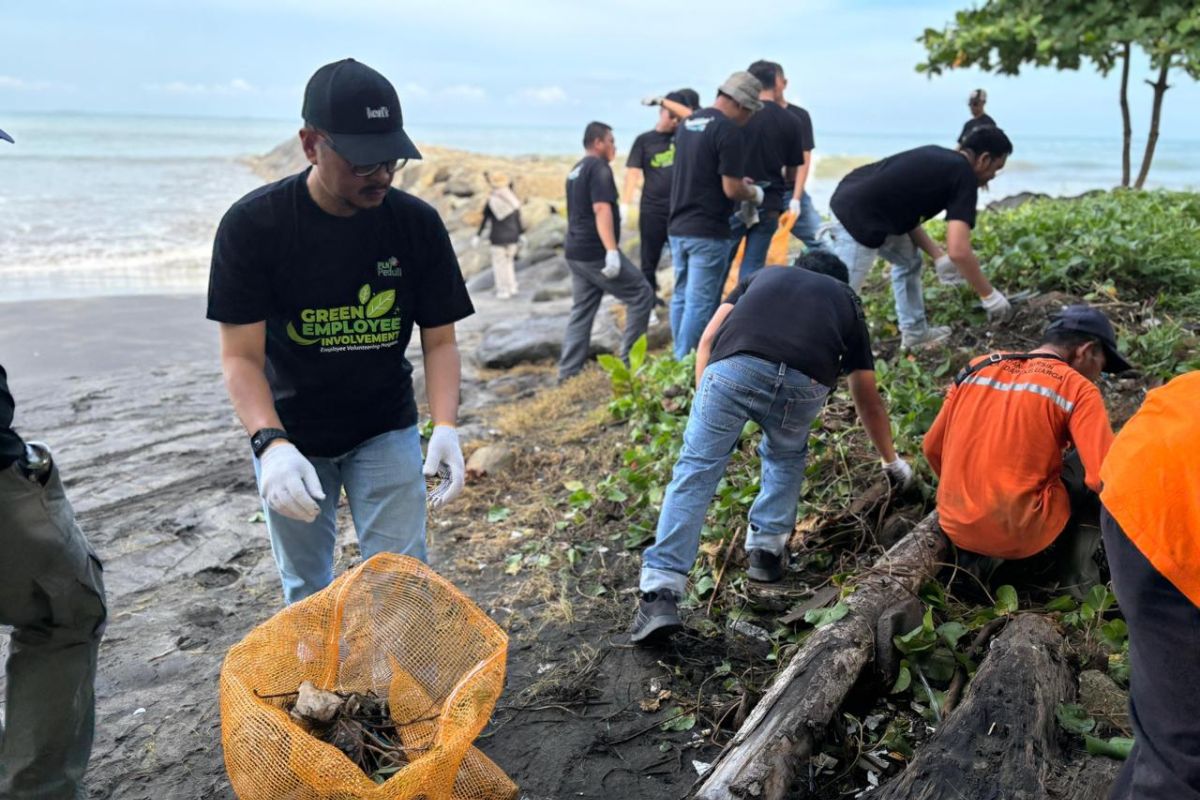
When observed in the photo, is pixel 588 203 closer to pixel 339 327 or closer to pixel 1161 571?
pixel 339 327

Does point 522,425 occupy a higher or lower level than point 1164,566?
lower

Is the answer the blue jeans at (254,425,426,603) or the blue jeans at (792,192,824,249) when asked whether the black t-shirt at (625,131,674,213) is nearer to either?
the blue jeans at (792,192,824,249)

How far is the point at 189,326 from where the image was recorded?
1158 cm

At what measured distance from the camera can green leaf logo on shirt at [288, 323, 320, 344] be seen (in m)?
2.96

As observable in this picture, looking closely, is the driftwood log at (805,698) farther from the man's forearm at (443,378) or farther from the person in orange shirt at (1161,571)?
the man's forearm at (443,378)

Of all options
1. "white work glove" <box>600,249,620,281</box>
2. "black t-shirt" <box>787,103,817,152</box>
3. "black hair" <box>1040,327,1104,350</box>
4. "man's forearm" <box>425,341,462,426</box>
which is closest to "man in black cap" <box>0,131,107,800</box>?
"man's forearm" <box>425,341,462,426</box>

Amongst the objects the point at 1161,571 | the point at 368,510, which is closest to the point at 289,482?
the point at 368,510

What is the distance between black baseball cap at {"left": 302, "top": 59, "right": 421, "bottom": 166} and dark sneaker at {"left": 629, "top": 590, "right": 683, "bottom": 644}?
1.89 m

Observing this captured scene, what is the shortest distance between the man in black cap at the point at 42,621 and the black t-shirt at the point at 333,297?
648mm

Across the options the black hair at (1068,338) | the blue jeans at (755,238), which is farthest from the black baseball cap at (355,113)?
the blue jeans at (755,238)

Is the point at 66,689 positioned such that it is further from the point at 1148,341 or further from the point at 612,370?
the point at 1148,341

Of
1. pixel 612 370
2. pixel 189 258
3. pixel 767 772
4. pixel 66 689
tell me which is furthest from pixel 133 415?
pixel 189 258

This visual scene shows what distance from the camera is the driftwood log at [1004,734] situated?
2422 mm

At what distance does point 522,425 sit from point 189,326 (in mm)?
6177
